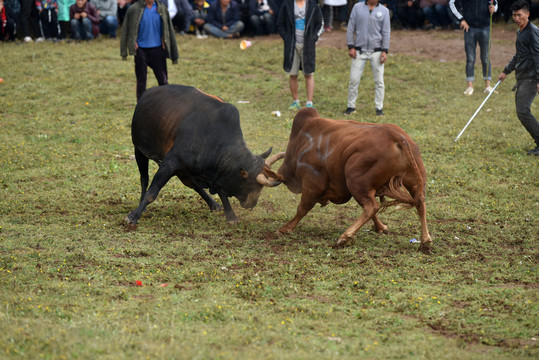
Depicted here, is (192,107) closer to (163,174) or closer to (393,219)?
(163,174)

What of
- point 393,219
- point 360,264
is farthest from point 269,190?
point 360,264

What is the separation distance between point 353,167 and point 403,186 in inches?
22.5

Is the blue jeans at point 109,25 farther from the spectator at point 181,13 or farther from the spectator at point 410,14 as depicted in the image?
the spectator at point 410,14

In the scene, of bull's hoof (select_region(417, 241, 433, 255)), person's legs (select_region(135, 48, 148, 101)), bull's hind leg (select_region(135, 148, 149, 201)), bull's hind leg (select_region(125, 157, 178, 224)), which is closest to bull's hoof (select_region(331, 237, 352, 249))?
bull's hoof (select_region(417, 241, 433, 255))

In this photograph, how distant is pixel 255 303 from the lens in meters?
6.04

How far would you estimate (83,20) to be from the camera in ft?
63.5

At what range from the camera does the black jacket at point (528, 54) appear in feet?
35.2

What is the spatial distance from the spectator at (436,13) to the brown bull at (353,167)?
13.2 metres

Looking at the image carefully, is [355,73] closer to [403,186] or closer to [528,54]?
[528,54]

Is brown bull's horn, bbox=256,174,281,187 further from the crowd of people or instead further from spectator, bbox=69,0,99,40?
spectator, bbox=69,0,99,40

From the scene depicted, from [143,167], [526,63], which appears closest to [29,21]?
[143,167]

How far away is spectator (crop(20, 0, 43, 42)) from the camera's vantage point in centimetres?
1897

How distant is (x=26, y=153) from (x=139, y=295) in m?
6.14

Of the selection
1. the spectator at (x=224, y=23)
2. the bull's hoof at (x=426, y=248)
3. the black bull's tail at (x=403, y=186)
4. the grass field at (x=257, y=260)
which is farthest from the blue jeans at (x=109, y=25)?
the bull's hoof at (x=426, y=248)
